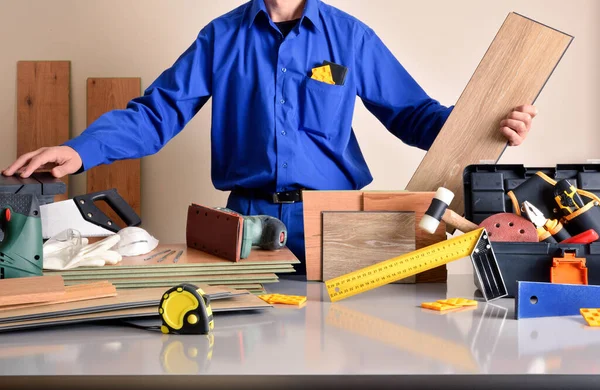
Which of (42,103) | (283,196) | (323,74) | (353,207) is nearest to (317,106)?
(323,74)

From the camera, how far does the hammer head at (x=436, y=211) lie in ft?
4.75

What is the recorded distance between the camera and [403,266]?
53.3 inches

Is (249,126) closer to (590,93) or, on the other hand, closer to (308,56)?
(308,56)

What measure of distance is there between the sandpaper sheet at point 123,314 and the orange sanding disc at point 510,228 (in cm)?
50

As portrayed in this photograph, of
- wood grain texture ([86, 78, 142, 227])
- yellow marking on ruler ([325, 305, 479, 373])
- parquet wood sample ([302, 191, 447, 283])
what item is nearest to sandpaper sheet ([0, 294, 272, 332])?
yellow marking on ruler ([325, 305, 479, 373])

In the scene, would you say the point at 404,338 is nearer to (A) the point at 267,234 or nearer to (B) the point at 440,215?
(B) the point at 440,215

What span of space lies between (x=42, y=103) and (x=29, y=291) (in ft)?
8.40

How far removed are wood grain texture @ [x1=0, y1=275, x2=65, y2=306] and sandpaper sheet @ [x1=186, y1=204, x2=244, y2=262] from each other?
1.16ft

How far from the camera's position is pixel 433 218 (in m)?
1.45

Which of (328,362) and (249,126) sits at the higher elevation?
(249,126)

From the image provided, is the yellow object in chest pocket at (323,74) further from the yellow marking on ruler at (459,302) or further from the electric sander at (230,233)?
the yellow marking on ruler at (459,302)

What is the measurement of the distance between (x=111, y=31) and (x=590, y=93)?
2408mm

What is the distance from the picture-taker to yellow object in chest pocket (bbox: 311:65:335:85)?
7.61 feet

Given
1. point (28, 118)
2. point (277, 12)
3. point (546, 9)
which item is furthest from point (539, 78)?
point (28, 118)
